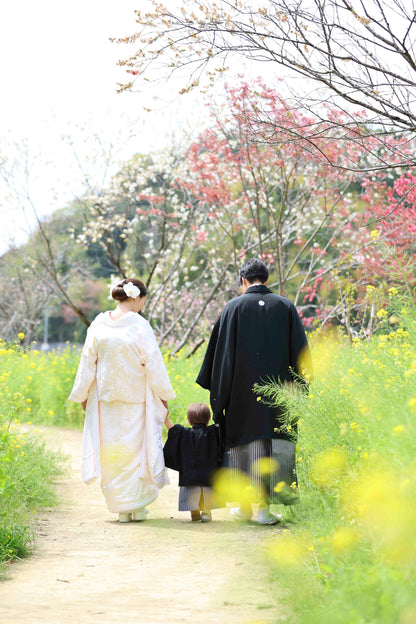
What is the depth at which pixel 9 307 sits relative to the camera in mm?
27750

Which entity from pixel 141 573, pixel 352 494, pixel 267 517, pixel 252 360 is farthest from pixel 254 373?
pixel 141 573

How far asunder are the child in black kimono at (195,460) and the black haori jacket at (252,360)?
0.40 feet

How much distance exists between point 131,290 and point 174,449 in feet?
3.80

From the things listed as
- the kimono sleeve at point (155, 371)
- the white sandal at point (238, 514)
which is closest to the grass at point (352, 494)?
the white sandal at point (238, 514)

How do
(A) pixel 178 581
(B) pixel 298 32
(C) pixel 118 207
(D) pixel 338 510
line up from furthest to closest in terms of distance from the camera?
(C) pixel 118 207 < (B) pixel 298 32 < (D) pixel 338 510 < (A) pixel 178 581

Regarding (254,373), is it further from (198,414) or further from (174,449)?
(174,449)

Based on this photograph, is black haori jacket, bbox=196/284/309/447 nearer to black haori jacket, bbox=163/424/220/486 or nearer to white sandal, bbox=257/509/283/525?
black haori jacket, bbox=163/424/220/486

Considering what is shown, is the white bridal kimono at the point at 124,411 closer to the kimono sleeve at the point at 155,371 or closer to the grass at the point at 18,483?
the kimono sleeve at the point at 155,371

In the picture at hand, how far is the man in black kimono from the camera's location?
5262mm

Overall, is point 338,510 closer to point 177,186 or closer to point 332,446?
point 332,446

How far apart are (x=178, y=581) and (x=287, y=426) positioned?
1650mm

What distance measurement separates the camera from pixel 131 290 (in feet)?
18.6

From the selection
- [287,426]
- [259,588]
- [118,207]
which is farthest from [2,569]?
[118,207]

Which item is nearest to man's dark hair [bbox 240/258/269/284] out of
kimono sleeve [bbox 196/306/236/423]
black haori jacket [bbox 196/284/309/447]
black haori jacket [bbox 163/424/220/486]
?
black haori jacket [bbox 196/284/309/447]
